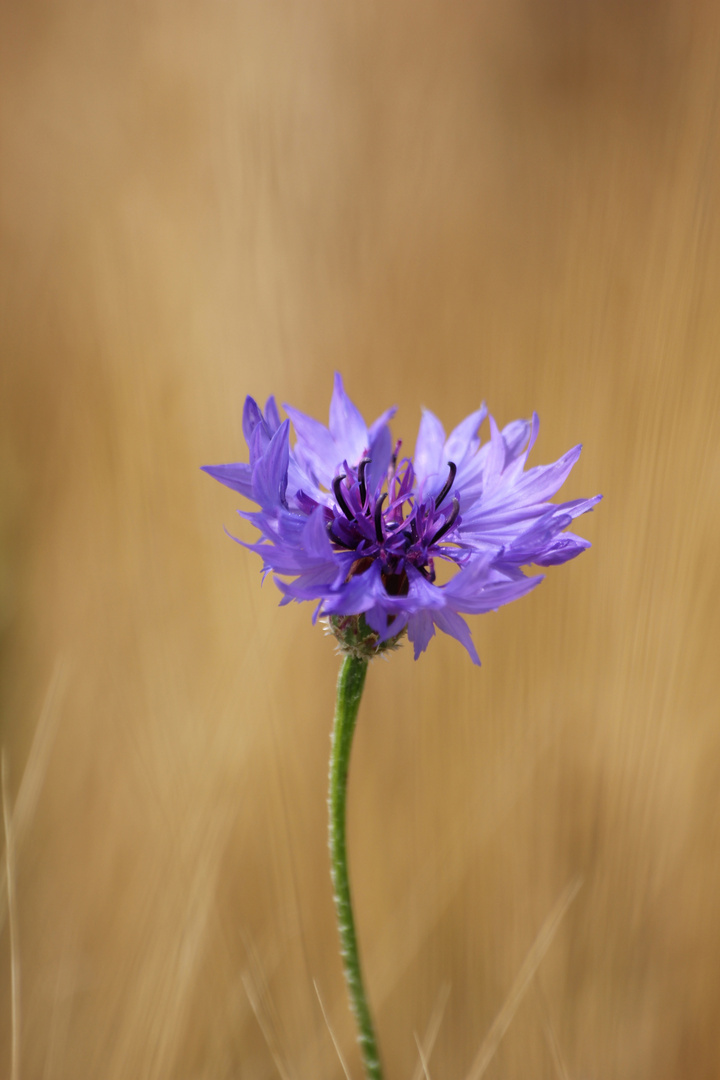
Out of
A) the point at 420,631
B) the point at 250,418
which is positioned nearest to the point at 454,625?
the point at 420,631

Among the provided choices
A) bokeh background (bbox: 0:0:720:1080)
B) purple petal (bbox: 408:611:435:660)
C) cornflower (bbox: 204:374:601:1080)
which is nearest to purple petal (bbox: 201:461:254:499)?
cornflower (bbox: 204:374:601:1080)

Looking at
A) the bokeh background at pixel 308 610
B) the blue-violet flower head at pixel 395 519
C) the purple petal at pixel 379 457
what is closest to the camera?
the blue-violet flower head at pixel 395 519

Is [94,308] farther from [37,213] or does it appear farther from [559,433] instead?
[559,433]

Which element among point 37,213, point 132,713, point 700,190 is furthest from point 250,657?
point 37,213

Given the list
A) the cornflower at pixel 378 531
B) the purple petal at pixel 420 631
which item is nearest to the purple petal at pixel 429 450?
the cornflower at pixel 378 531

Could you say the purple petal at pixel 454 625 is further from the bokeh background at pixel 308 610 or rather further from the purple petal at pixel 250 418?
the bokeh background at pixel 308 610

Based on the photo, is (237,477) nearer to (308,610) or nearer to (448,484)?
(448,484)

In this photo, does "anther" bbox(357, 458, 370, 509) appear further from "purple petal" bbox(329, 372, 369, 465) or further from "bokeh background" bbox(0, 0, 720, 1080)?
"bokeh background" bbox(0, 0, 720, 1080)
